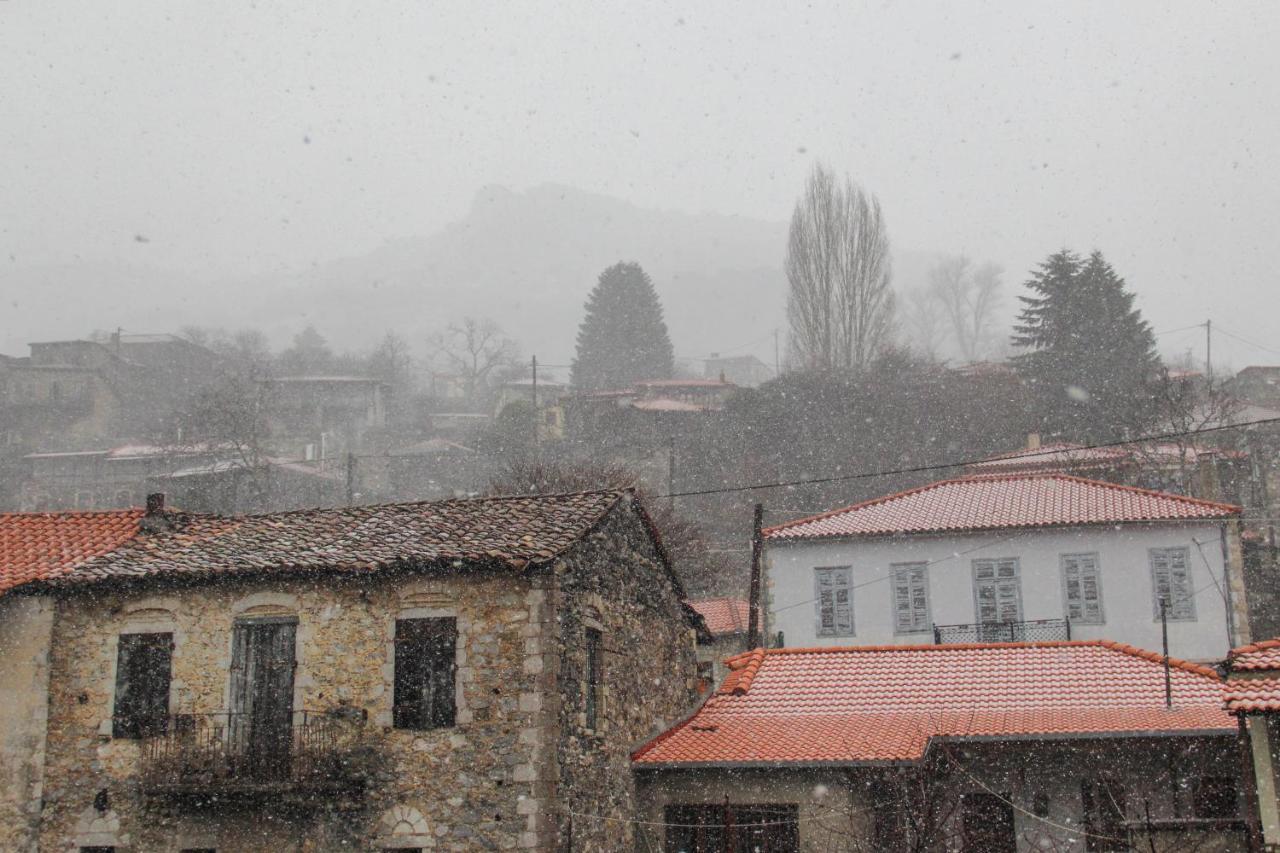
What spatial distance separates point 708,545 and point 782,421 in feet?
40.5

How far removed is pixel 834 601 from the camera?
1136 inches

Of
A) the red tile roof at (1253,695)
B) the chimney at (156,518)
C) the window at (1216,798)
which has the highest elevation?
the chimney at (156,518)

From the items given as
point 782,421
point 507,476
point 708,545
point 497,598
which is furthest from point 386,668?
point 782,421

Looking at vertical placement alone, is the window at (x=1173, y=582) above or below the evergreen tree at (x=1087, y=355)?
below

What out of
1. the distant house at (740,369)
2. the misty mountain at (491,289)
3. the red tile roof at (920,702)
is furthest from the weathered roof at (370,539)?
the misty mountain at (491,289)

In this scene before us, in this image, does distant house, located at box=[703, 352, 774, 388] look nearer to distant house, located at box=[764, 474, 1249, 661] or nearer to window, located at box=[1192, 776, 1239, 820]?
distant house, located at box=[764, 474, 1249, 661]

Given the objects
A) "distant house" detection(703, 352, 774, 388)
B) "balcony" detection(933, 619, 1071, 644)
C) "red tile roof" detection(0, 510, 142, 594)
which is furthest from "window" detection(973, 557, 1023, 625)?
"distant house" detection(703, 352, 774, 388)

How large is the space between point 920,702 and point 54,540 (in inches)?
540

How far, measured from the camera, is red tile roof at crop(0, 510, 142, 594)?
1769cm

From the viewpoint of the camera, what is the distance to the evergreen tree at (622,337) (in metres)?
72.8

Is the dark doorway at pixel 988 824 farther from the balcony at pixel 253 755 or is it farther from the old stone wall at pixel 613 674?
the balcony at pixel 253 755

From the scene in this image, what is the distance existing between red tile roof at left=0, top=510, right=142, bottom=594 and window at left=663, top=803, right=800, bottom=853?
9412 millimetres

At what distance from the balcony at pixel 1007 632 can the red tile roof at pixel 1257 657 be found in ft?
44.1

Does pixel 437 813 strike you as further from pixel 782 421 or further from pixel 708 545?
pixel 782 421
